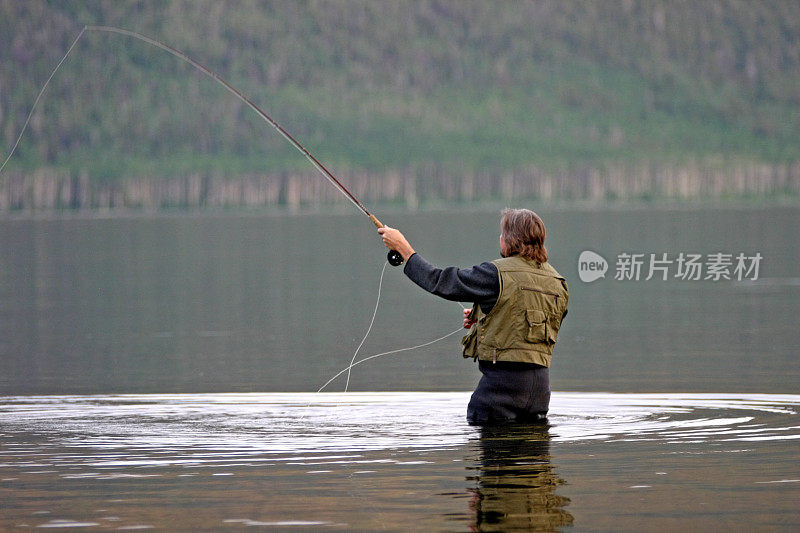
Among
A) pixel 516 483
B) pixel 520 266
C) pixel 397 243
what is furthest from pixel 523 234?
pixel 516 483

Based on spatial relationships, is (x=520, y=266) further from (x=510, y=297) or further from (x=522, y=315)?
(x=522, y=315)

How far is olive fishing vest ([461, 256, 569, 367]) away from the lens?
11.5 m

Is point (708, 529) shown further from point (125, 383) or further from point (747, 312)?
point (747, 312)

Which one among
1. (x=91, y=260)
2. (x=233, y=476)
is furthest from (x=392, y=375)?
(x=91, y=260)

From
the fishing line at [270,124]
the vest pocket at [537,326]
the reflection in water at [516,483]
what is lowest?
the reflection in water at [516,483]

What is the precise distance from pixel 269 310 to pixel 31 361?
39.6 feet

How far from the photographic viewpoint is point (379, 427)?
13219mm

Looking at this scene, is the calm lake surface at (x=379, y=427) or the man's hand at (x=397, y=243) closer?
the calm lake surface at (x=379, y=427)

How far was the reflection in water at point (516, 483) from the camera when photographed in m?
9.22

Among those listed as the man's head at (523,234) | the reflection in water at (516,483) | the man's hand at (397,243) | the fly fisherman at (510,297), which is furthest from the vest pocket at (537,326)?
the man's hand at (397,243)

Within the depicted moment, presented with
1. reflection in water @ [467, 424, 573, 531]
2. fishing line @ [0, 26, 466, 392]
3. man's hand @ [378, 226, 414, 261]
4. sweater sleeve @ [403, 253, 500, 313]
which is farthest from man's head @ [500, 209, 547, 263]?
reflection in water @ [467, 424, 573, 531]

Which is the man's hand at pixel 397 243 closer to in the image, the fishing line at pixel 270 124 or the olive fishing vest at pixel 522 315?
the fishing line at pixel 270 124

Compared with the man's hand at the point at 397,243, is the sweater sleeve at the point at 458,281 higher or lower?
lower

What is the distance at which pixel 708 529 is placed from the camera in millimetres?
9078
